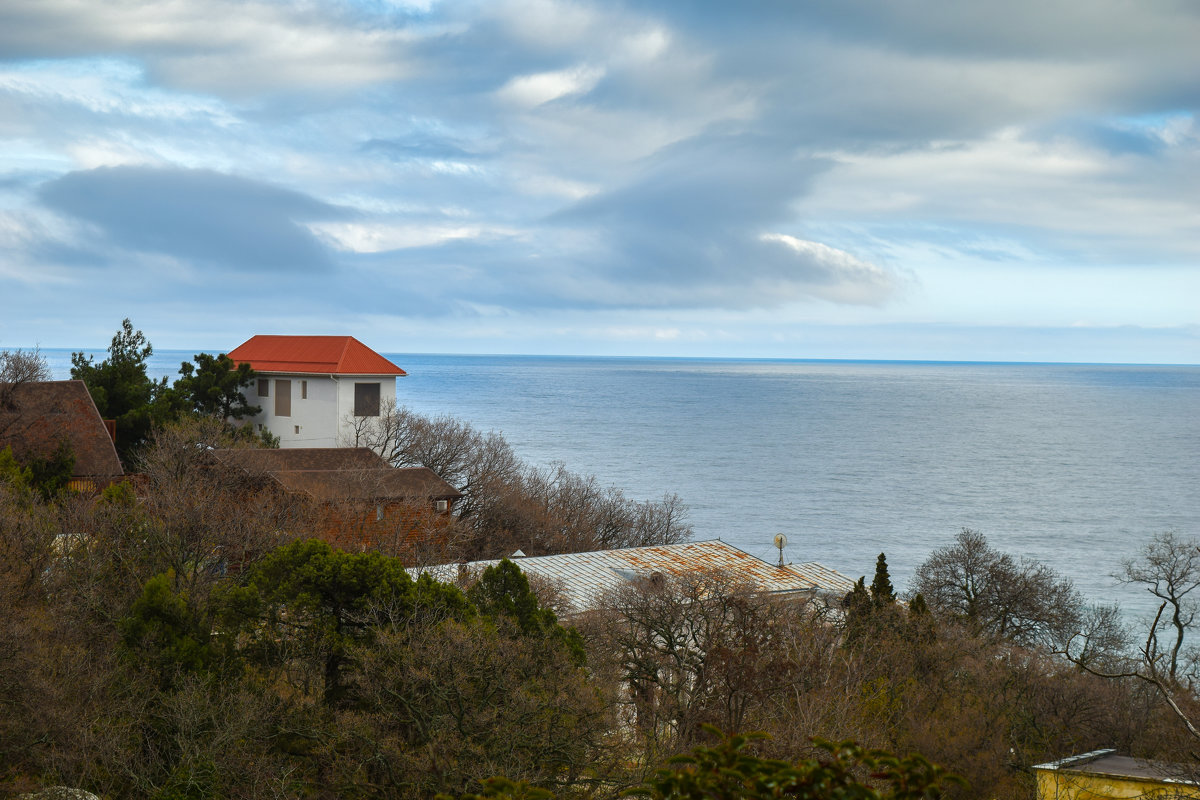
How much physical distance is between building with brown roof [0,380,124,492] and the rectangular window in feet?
53.9

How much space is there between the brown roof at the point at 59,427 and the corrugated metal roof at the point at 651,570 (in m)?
14.2

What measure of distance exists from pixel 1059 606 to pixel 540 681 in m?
31.8

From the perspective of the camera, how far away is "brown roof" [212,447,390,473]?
39469 millimetres

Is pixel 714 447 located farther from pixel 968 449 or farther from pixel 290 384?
pixel 290 384

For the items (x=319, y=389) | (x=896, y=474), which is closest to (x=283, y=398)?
(x=319, y=389)

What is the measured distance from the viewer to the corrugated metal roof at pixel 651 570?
98.1ft

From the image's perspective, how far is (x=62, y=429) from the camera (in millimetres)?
36531

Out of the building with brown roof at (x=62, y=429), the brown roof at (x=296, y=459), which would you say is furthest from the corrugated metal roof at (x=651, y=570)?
the building with brown roof at (x=62, y=429)

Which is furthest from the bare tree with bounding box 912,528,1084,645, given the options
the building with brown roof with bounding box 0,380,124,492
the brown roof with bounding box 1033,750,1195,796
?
the building with brown roof with bounding box 0,380,124,492

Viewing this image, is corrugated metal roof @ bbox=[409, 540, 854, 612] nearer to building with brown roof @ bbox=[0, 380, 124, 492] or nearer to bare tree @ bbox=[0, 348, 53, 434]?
building with brown roof @ bbox=[0, 380, 124, 492]

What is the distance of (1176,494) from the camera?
→ 94812 millimetres

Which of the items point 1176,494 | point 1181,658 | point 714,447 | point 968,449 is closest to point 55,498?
point 1181,658

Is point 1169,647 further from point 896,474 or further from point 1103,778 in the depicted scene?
point 896,474

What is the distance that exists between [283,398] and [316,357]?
113 inches
